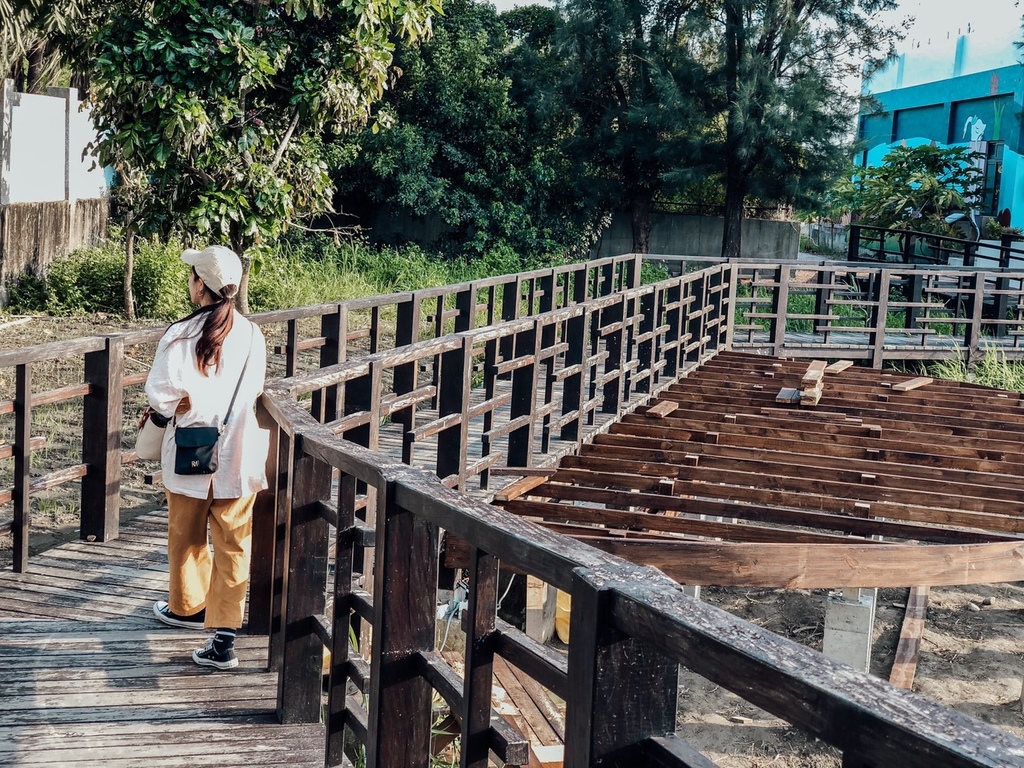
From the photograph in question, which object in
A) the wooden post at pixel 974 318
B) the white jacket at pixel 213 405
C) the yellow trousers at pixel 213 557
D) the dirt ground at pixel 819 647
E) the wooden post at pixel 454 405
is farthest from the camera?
the wooden post at pixel 974 318

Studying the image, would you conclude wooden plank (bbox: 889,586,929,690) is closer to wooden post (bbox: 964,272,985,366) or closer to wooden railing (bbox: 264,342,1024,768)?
wooden railing (bbox: 264,342,1024,768)

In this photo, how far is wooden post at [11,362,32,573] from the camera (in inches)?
223

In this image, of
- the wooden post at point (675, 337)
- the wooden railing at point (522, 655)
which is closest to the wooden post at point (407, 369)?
the wooden railing at point (522, 655)

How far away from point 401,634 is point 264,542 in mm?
1925

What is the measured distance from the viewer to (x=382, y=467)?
2.86 m

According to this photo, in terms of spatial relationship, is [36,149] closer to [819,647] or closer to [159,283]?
[159,283]

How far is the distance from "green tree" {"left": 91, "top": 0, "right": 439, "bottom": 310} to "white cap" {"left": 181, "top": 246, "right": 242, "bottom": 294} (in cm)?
620

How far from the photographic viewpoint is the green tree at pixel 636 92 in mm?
23844

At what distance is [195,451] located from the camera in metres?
4.33

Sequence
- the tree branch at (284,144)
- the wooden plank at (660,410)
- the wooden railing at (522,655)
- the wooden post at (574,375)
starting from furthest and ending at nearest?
the tree branch at (284,144)
the wooden plank at (660,410)
the wooden post at (574,375)
the wooden railing at (522,655)

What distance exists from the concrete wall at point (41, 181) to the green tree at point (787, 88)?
12.0 m

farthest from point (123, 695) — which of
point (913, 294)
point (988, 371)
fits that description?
point (913, 294)

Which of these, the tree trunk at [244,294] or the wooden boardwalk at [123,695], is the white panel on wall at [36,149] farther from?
the wooden boardwalk at [123,695]

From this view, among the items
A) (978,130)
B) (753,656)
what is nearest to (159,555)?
(753,656)
